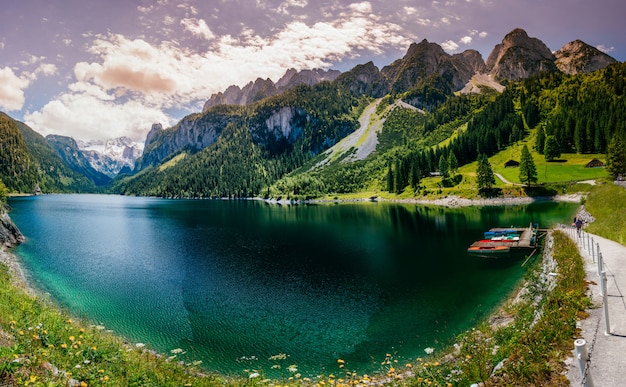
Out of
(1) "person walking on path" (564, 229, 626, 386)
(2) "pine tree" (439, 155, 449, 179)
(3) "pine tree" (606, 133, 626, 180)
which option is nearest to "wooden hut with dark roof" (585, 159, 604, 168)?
(3) "pine tree" (606, 133, 626, 180)

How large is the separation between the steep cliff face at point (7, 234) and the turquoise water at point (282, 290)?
2.40m

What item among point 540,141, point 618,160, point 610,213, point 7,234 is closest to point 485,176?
point 618,160

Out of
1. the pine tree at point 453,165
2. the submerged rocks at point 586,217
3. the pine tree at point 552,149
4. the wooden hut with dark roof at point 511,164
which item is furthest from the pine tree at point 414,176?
the submerged rocks at point 586,217

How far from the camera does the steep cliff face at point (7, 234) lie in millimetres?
64500

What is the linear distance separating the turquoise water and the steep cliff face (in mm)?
2400

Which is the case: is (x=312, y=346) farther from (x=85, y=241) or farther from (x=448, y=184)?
(x=448, y=184)

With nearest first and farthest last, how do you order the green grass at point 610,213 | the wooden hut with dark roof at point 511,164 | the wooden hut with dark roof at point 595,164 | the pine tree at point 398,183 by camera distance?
the green grass at point 610,213, the wooden hut with dark roof at point 595,164, the wooden hut with dark roof at point 511,164, the pine tree at point 398,183

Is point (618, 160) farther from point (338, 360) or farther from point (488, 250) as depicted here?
point (338, 360)

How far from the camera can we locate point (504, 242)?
58188mm

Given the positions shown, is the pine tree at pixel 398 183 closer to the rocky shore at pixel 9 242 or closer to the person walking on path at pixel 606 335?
the rocky shore at pixel 9 242

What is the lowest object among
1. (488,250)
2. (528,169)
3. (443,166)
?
(488,250)

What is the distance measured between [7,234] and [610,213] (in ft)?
360

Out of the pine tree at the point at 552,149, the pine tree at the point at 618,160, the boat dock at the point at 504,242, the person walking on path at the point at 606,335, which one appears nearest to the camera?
the person walking on path at the point at 606,335

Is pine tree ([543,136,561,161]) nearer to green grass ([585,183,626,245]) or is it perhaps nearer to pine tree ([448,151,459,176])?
pine tree ([448,151,459,176])
